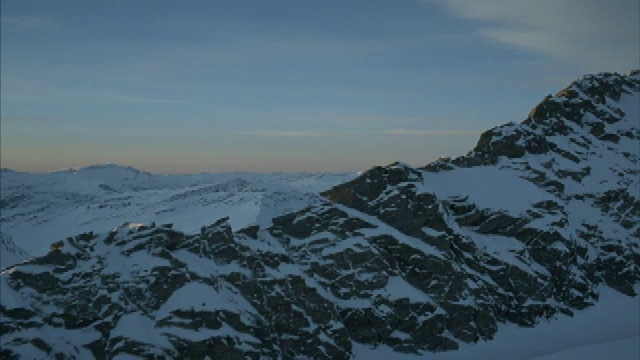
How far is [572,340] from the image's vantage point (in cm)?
6888

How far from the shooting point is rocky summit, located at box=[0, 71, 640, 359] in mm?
47750

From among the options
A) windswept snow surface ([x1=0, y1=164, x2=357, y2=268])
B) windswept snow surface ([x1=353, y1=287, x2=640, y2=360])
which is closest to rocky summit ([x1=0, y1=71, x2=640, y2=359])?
windswept snow surface ([x1=353, y1=287, x2=640, y2=360])

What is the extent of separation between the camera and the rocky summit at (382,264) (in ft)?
157

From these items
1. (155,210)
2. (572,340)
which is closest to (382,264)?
(572,340)

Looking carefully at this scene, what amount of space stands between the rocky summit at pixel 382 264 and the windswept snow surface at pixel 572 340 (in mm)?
1420

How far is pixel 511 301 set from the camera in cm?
7156

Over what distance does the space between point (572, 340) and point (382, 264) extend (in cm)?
2930

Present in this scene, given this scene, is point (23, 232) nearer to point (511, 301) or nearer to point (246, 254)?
point (246, 254)

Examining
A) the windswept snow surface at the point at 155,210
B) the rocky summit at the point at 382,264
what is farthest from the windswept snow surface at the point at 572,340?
the windswept snow surface at the point at 155,210

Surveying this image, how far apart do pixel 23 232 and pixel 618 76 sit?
147m

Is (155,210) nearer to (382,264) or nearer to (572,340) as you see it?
(382,264)

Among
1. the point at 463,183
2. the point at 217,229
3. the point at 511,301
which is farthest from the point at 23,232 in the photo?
the point at 511,301

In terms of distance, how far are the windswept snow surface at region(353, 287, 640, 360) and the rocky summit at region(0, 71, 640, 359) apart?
1.42m

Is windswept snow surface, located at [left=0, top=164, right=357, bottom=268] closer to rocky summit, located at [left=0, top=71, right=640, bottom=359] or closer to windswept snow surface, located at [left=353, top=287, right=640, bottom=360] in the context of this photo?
rocky summit, located at [left=0, top=71, right=640, bottom=359]
